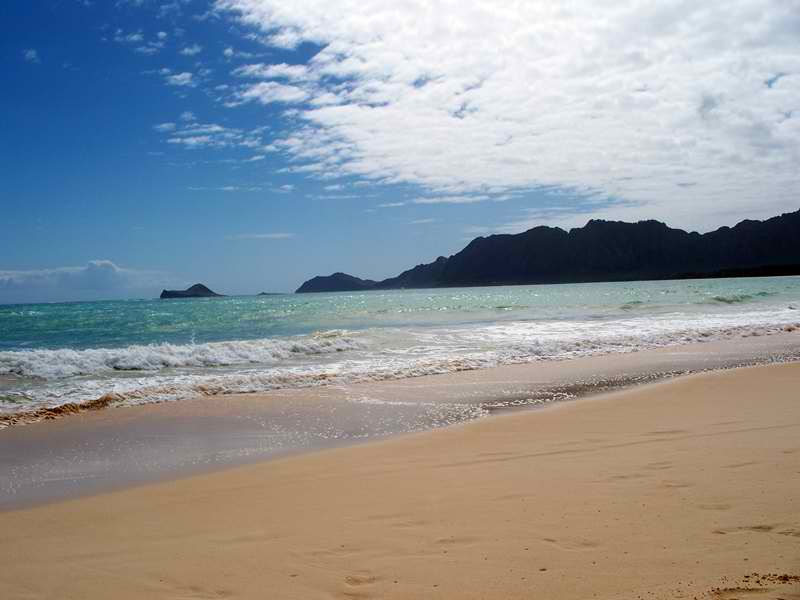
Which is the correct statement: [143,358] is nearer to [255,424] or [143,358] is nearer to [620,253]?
[255,424]

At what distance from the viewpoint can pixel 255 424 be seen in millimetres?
8711

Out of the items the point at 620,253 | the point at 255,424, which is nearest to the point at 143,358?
the point at 255,424

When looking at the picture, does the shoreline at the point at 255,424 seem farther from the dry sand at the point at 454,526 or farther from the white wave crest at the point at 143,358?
the white wave crest at the point at 143,358

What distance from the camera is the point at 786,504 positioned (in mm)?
4211

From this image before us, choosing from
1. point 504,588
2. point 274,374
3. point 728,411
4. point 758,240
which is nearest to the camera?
point 504,588

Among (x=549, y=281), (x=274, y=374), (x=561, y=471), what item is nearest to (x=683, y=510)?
(x=561, y=471)

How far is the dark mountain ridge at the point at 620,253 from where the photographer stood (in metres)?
155

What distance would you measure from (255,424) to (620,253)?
179373 millimetres

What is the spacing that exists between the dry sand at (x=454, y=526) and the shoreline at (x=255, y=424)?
2.17ft

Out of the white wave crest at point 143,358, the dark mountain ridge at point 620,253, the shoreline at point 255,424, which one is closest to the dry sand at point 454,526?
the shoreline at point 255,424

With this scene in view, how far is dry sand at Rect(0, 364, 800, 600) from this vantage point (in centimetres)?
338

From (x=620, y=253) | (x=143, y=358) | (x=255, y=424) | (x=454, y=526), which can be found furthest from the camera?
(x=620, y=253)

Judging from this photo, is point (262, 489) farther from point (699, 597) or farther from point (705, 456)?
point (705, 456)

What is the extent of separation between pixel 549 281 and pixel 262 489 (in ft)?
572
